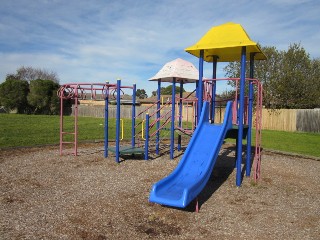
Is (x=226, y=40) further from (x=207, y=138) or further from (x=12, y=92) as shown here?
(x=12, y=92)

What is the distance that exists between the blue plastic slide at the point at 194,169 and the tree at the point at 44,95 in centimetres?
4140

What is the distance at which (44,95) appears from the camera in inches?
1766

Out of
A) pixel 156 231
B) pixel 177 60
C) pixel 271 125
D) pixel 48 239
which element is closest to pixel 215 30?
pixel 177 60

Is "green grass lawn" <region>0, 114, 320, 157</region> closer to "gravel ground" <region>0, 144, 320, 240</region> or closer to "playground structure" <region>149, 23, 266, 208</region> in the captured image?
"gravel ground" <region>0, 144, 320, 240</region>

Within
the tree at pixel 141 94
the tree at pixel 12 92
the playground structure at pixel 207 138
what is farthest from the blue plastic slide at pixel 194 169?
the tree at pixel 141 94

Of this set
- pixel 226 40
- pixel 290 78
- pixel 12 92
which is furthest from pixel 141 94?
pixel 226 40

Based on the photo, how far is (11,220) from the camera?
4453mm

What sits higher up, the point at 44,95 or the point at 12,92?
the point at 12,92

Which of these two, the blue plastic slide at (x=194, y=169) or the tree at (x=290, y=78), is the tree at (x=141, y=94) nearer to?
the tree at (x=290, y=78)

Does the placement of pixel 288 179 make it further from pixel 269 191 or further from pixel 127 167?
pixel 127 167

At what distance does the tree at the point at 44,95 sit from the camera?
44625 mm

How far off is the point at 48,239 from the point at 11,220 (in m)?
0.96

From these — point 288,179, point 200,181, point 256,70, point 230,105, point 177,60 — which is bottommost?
point 288,179

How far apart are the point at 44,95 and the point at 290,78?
33.9m
